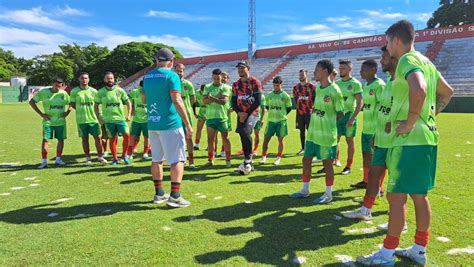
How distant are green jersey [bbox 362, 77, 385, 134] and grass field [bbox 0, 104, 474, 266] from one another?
1.09m

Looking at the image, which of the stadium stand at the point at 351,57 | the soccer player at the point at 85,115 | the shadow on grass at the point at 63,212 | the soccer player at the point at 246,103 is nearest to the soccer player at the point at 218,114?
the soccer player at the point at 246,103

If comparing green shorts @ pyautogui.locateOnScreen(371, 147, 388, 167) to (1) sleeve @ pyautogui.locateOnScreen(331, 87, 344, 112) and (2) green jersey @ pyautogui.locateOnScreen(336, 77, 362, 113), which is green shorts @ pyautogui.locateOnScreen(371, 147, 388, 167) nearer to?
(1) sleeve @ pyautogui.locateOnScreen(331, 87, 344, 112)

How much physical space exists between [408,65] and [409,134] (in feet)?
1.93

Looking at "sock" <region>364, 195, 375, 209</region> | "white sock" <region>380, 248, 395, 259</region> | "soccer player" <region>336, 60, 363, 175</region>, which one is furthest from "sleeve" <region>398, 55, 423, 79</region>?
"soccer player" <region>336, 60, 363, 175</region>

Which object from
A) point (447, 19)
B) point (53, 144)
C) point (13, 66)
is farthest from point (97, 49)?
point (53, 144)

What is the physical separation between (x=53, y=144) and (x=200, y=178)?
23.6 feet

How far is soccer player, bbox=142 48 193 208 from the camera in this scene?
488 centimetres

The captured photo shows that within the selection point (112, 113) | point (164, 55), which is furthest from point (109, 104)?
point (164, 55)

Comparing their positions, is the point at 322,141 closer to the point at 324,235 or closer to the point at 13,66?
the point at 324,235

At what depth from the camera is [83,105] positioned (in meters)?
8.27

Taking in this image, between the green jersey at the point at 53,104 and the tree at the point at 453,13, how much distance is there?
52302 mm

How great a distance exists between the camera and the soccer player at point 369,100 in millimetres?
5469

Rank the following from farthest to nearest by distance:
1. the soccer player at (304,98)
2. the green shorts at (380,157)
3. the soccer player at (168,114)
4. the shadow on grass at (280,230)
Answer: the soccer player at (304,98)
the soccer player at (168,114)
the green shorts at (380,157)
the shadow on grass at (280,230)

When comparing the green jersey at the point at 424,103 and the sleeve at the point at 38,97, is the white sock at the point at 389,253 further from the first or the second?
the sleeve at the point at 38,97
